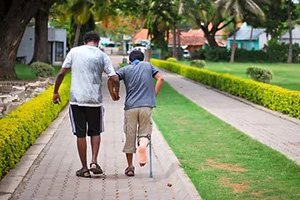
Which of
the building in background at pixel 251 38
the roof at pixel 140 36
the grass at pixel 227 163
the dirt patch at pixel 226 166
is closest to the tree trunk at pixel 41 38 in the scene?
the grass at pixel 227 163

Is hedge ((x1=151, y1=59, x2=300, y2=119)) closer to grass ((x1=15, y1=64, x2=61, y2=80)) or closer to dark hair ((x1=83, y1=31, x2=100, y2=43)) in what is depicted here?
grass ((x1=15, y1=64, x2=61, y2=80))

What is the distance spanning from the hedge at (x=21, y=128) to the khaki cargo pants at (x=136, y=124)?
1561mm

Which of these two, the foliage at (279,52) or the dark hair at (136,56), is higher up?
the dark hair at (136,56)

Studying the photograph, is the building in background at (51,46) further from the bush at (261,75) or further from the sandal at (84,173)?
the sandal at (84,173)

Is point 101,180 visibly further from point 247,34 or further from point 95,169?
point 247,34

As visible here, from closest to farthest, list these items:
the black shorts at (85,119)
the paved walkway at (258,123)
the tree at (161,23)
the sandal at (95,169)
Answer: the black shorts at (85,119), the sandal at (95,169), the paved walkway at (258,123), the tree at (161,23)

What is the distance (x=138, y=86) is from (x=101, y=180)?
1.31m

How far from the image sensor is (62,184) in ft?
26.9

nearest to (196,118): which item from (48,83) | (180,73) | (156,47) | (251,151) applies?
(251,151)

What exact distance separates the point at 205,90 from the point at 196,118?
38.9ft

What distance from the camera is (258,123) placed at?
15133 mm

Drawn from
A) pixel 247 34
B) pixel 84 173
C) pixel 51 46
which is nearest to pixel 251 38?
pixel 247 34

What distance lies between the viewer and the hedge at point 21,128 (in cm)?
849

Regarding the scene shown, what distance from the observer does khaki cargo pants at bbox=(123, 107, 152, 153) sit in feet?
28.0
